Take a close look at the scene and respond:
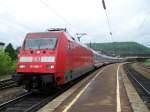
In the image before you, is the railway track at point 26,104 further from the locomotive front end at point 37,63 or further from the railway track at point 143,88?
the railway track at point 143,88

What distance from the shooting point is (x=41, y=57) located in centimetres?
1773

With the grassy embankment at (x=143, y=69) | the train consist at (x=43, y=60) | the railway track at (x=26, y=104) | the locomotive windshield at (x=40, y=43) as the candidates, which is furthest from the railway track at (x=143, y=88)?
the grassy embankment at (x=143, y=69)

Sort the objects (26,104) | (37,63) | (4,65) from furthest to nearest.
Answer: (4,65) → (37,63) → (26,104)

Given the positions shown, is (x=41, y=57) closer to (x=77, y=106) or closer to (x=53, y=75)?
(x=53, y=75)

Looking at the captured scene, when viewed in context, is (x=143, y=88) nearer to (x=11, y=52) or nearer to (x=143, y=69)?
(x=143, y=69)

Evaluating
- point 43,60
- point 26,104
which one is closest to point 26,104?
point 26,104

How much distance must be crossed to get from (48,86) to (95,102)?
358 cm

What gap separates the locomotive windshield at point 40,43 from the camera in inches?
722

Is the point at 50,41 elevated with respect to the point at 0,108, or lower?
elevated

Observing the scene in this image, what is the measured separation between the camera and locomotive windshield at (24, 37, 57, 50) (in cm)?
1833

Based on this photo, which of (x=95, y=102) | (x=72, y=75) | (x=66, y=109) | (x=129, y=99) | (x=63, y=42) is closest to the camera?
(x=66, y=109)

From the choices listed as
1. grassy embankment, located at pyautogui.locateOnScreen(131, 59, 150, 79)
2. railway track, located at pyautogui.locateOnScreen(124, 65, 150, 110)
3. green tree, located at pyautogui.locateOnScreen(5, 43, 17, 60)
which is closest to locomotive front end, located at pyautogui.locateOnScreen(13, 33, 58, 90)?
railway track, located at pyautogui.locateOnScreen(124, 65, 150, 110)

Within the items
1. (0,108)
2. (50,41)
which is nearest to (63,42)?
(50,41)

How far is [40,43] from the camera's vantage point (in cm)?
1859
